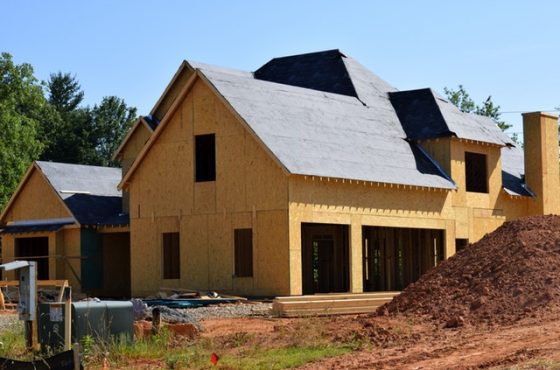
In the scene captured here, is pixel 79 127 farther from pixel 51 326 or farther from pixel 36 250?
pixel 51 326

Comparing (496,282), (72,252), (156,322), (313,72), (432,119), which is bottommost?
(156,322)

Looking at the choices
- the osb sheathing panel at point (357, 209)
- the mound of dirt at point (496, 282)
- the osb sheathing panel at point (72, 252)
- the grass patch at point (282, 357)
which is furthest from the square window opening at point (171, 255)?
the grass patch at point (282, 357)

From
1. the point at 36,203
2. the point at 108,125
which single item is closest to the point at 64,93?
the point at 108,125

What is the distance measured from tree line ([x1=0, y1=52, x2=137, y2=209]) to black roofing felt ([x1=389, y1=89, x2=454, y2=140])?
24549mm

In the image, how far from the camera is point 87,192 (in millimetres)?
43562

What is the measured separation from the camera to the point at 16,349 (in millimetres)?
18906

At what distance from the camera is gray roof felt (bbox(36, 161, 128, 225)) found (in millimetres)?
41562

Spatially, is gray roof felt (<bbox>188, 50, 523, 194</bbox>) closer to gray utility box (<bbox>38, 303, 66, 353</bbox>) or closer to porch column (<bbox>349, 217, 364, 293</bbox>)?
porch column (<bbox>349, 217, 364, 293</bbox>)

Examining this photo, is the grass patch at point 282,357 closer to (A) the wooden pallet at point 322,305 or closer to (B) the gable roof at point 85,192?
(A) the wooden pallet at point 322,305

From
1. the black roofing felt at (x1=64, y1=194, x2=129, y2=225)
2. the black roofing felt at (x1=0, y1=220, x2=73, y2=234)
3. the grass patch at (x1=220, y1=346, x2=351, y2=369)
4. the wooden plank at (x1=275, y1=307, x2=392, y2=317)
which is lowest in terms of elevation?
the grass patch at (x1=220, y1=346, x2=351, y2=369)

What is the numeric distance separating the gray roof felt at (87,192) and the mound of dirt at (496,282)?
741 inches

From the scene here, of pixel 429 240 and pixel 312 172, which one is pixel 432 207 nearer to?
pixel 429 240

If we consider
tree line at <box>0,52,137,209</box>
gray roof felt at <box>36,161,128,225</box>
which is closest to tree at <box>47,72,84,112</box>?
tree line at <box>0,52,137,209</box>

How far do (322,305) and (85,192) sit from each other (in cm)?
1914
